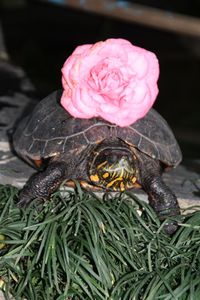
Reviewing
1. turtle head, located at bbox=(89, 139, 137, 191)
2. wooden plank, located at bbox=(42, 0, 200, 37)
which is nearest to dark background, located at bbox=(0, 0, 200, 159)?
wooden plank, located at bbox=(42, 0, 200, 37)

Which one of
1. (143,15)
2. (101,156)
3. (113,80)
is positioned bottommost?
(143,15)

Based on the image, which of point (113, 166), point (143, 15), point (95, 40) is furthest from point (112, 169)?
point (95, 40)

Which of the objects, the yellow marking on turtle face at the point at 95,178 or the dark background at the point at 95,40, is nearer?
the yellow marking on turtle face at the point at 95,178

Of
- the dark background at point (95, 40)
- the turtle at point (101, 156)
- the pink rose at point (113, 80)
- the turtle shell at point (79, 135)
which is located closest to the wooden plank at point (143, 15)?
the dark background at point (95, 40)

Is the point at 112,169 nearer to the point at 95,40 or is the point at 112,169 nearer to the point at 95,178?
the point at 95,178

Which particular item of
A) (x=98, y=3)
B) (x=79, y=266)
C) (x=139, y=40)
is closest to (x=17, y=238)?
(x=79, y=266)

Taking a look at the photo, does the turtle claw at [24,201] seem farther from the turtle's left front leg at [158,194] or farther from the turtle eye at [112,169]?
the turtle's left front leg at [158,194]

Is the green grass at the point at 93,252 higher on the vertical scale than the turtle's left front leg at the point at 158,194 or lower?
lower
